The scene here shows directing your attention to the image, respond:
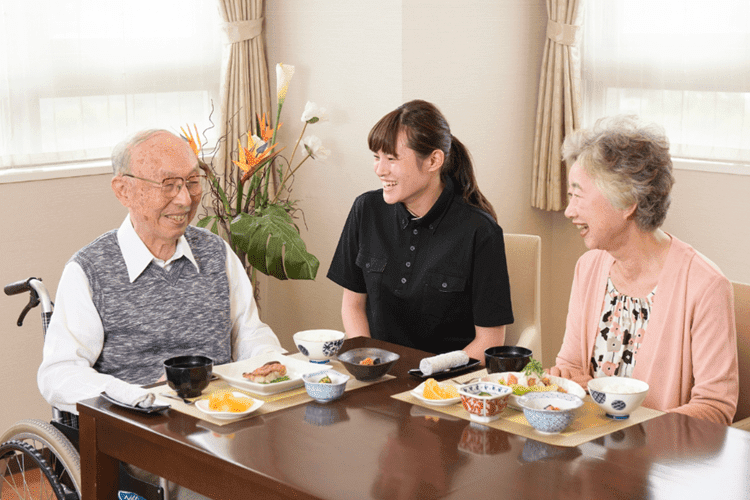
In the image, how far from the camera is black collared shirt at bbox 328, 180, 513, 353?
96.9 inches

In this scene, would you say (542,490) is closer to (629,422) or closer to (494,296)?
(629,422)

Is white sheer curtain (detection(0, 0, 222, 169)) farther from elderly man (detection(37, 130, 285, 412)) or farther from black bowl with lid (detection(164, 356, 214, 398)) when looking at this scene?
black bowl with lid (detection(164, 356, 214, 398))

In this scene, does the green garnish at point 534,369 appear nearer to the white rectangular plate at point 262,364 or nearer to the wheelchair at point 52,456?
the white rectangular plate at point 262,364

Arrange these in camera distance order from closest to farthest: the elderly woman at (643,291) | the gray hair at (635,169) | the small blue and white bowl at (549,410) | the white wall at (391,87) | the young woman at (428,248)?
the small blue and white bowl at (549,410), the elderly woman at (643,291), the gray hair at (635,169), the young woman at (428,248), the white wall at (391,87)

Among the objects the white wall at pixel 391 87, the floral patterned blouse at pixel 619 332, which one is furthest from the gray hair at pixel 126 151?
the white wall at pixel 391 87

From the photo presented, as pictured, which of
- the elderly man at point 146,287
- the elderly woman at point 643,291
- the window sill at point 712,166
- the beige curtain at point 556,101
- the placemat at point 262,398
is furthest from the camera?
the beige curtain at point 556,101

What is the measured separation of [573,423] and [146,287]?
1.12m

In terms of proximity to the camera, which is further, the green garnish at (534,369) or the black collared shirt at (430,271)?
the black collared shirt at (430,271)

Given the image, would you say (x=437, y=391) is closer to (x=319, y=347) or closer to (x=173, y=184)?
(x=319, y=347)

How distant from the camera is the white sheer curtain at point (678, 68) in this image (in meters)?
3.35

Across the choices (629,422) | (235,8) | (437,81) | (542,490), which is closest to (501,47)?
(437,81)

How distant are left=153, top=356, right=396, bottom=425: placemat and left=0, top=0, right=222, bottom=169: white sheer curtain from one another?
73.2 inches

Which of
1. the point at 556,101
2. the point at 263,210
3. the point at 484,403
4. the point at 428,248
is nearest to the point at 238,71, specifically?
the point at 263,210

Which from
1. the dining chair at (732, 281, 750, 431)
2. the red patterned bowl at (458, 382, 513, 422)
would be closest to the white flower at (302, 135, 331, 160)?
the dining chair at (732, 281, 750, 431)
